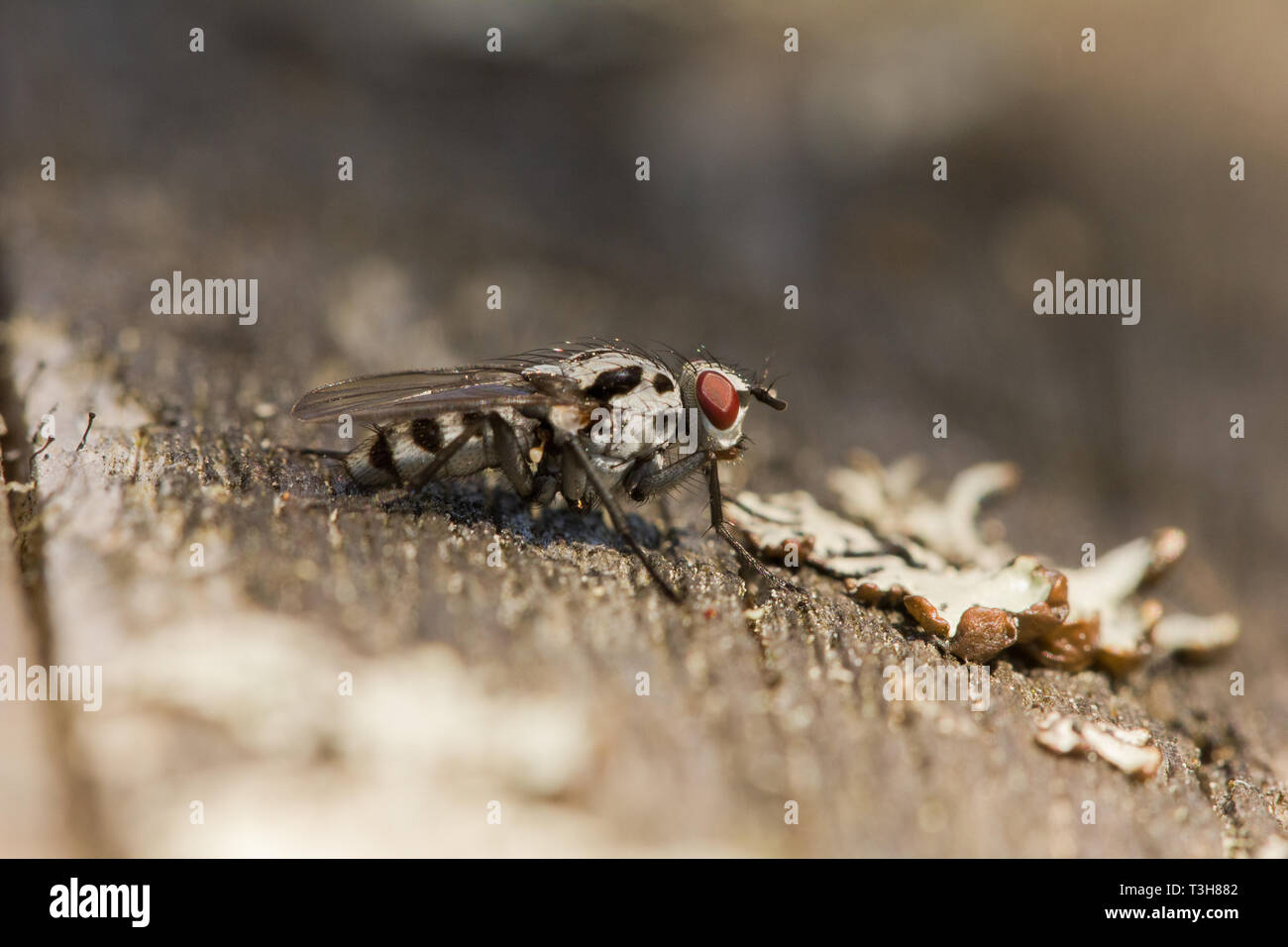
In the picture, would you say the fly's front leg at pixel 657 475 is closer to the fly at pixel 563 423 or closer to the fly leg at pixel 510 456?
the fly at pixel 563 423

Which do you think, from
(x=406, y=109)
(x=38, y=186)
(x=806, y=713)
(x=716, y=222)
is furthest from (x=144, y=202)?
(x=806, y=713)

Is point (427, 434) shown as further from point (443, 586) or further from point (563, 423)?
point (443, 586)

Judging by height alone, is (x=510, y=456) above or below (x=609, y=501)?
above

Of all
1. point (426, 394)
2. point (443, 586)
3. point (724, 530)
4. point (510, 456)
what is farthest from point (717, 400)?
point (443, 586)

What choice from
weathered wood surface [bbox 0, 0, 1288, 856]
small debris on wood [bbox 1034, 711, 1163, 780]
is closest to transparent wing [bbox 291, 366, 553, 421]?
weathered wood surface [bbox 0, 0, 1288, 856]

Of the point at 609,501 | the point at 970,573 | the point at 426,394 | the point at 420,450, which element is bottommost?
the point at 970,573

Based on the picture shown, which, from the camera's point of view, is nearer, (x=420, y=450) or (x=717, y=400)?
(x=420, y=450)

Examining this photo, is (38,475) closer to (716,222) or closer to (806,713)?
(806,713)
